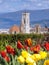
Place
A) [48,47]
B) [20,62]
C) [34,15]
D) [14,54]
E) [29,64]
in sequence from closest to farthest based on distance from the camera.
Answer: [29,64], [20,62], [14,54], [48,47], [34,15]

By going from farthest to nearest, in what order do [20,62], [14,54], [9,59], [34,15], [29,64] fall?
1. [34,15]
2. [14,54]
3. [9,59]
4. [20,62]
5. [29,64]

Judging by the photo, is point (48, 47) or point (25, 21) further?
point (25, 21)

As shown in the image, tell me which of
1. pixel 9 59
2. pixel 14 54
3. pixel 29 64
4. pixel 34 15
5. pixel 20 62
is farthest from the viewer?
pixel 34 15

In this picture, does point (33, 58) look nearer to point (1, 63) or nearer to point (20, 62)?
point (20, 62)

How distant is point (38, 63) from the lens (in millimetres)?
2676

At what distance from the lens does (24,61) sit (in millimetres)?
2404

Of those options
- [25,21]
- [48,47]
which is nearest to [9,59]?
[48,47]

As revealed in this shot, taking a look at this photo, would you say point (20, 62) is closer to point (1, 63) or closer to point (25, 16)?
point (1, 63)

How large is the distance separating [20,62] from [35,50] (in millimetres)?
585

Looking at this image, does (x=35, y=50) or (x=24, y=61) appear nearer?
(x=24, y=61)

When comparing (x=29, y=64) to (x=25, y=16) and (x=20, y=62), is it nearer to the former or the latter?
(x=20, y=62)

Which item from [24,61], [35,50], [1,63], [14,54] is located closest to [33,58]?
[24,61]

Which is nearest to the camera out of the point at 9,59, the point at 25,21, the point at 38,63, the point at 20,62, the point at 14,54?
the point at 20,62

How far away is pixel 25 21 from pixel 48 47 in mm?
61478
